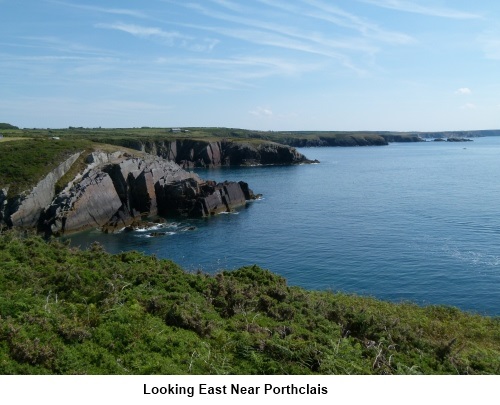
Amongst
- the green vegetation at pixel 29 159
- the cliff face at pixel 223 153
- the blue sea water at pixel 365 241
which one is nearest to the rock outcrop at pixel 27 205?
the green vegetation at pixel 29 159

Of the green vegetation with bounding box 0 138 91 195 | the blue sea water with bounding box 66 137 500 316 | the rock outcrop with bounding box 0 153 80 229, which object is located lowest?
the blue sea water with bounding box 66 137 500 316

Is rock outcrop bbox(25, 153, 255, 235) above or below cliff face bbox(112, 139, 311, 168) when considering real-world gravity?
below

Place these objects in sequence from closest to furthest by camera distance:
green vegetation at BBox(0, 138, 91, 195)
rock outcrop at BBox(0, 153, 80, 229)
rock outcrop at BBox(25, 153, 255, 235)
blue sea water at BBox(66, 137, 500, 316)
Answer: blue sea water at BBox(66, 137, 500, 316), rock outcrop at BBox(0, 153, 80, 229), rock outcrop at BBox(25, 153, 255, 235), green vegetation at BBox(0, 138, 91, 195)

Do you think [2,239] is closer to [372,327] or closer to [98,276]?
[98,276]

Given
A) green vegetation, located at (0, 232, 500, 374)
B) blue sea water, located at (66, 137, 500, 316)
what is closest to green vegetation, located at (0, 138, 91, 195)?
blue sea water, located at (66, 137, 500, 316)

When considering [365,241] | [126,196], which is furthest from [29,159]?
[365,241]

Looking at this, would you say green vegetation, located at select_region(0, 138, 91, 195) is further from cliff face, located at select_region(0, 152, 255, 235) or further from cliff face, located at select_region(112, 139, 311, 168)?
cliff face, located at select_region(112, 139, 311, 168)

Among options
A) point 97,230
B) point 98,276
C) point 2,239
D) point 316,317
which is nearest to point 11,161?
point 97,230

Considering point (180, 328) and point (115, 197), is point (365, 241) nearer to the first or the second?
point (180, 328)

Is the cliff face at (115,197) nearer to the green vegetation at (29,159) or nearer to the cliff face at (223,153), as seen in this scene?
the green vegetation at (29,159)
